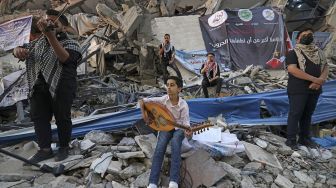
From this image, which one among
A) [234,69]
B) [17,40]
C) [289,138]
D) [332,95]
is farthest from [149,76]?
[289,138]

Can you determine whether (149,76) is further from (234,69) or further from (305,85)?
(305,85)

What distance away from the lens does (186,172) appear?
4277 millimetres

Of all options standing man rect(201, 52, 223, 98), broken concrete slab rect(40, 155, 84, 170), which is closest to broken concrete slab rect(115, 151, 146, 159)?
broken concrete slab rect(40, 155, 84, 170)

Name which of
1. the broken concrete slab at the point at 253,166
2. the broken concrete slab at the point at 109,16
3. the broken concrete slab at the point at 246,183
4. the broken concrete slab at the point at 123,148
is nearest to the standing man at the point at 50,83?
the broken concrete slab at the point at 123,148

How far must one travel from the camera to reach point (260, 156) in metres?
5.03

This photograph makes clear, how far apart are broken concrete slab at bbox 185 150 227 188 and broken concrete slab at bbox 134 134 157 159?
0.43 meters

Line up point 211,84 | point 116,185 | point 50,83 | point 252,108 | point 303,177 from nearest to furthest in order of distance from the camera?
point 116,185, point 50,83, point 303,177, point 252,108, point 211,84

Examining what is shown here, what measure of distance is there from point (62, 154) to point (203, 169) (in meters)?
1.55

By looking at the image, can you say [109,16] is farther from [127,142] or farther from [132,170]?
[132,170]

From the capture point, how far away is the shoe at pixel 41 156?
4.37 metres

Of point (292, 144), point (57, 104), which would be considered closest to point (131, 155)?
point (57, 104)

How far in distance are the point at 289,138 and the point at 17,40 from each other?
22.9 feet

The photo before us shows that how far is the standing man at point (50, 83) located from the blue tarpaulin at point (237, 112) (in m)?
0.85

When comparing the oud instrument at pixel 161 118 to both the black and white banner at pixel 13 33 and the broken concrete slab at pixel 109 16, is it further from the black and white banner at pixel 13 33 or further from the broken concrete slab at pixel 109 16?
the broken concrete slab at pixel 109 16
